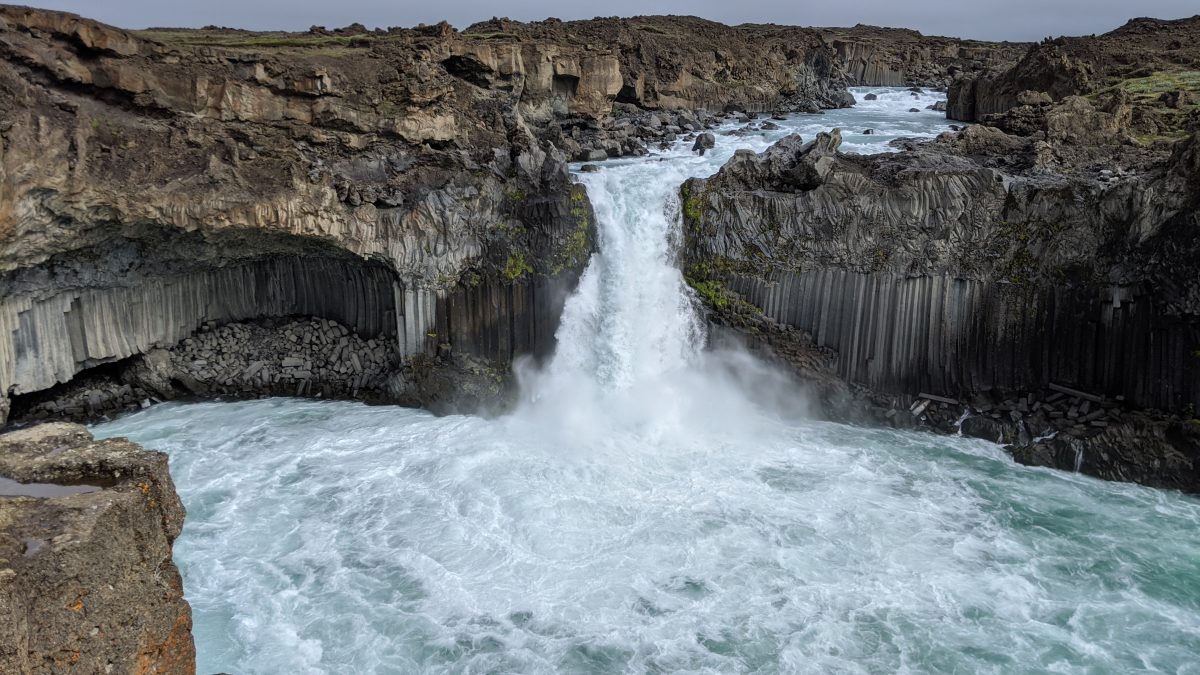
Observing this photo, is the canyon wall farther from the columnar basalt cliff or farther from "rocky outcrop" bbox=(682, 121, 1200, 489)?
the columnar basalt cliff

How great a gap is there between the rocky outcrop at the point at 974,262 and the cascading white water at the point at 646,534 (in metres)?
1.71

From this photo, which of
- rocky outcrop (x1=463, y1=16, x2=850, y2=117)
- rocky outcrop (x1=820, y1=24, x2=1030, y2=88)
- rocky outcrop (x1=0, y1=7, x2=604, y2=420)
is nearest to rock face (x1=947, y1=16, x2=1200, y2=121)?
rocky outcrop (x1=463, y1=16, x2=850, y2=117)

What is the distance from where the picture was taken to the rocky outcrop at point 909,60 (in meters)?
60.4

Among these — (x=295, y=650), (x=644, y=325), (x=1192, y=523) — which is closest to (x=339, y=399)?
(x=644, y=325)

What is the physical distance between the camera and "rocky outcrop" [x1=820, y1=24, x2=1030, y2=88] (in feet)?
198

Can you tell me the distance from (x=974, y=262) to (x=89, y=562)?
19.8 metres

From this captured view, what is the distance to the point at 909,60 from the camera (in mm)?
62625

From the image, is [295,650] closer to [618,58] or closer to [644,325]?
[644,325]

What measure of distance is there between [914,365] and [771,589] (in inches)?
370

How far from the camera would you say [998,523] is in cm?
1645

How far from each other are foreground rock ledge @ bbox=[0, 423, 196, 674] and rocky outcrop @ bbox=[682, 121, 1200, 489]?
54.7 ft

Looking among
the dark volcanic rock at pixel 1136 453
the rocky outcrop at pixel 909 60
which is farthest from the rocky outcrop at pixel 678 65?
the dark volcanic rock at pixel 1136 453

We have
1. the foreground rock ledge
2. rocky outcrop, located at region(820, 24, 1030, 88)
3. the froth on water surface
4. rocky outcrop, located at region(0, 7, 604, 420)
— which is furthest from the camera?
rocky outcrop, located at region(820, 24, 1030, 88)

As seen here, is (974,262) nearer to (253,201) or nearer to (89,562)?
(253,201)
